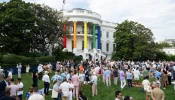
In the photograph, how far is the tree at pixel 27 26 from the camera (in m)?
36.2

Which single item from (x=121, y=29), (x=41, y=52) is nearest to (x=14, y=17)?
(x=41, y=52)

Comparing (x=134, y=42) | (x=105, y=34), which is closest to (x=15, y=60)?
(x=134, y=42)

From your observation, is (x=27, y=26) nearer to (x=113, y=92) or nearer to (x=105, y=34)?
(x=113, y=92)

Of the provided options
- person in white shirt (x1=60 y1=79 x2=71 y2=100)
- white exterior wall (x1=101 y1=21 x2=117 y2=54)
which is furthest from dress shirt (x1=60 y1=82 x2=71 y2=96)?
white exterior wall (x1=101 y1=21 x2=117 y2=54)

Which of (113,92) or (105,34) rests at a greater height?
(105,34)

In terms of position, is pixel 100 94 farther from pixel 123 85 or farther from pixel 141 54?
pixel 141 54

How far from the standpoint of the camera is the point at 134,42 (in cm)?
5328

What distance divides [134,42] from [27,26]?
24.5 metres

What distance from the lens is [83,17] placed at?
174 ft

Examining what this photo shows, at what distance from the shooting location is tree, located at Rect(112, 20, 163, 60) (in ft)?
170

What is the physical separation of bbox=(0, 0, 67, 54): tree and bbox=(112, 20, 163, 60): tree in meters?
15.3

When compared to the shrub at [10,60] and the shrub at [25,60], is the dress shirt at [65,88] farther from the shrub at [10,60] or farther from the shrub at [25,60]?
the shrub at [25,60]

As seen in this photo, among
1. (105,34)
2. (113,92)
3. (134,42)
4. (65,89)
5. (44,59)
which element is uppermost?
(105,34)

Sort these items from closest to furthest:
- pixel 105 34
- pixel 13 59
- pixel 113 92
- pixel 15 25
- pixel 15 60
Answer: pixel 113 92
pixel 13 59
pixel 15 60
pixel 15 25
pixel 105 34
